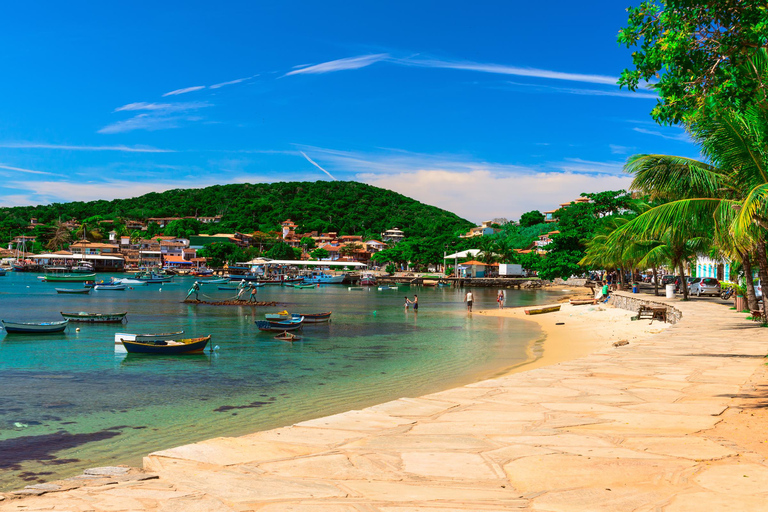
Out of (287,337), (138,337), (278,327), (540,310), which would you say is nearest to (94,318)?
(278,327)

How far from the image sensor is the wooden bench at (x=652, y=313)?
28.5 metres

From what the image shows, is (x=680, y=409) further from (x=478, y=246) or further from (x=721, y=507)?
(x=478, y=246)

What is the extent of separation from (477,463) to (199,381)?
48.8 feet

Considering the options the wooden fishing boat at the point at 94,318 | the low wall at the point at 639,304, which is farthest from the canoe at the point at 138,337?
the low wall at the point at 639,304

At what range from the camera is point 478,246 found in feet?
456

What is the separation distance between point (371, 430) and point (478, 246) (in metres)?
134

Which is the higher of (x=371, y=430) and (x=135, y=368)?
(x=371, y=430)

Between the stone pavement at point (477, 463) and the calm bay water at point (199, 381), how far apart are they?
5.39 meters

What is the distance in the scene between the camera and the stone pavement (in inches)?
176

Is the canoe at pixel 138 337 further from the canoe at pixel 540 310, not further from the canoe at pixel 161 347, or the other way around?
the canoe at pixel 540 310

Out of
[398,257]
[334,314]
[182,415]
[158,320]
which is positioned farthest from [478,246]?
[182,415]

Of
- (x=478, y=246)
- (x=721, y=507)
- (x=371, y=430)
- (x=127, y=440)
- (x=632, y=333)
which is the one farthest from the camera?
(x=478, y=246)

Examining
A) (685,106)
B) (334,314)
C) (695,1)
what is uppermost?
(695,1)

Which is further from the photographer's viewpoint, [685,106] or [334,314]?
[334,314]
